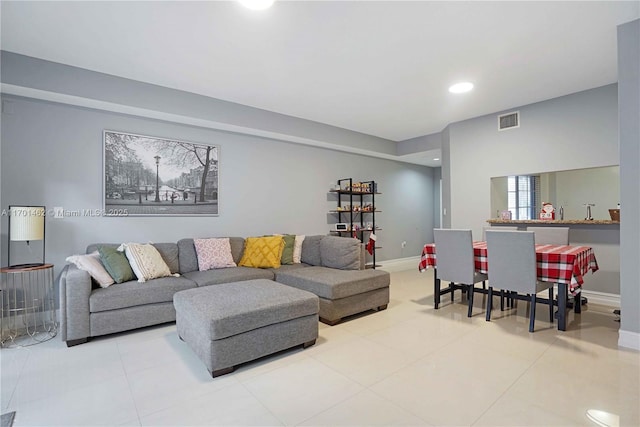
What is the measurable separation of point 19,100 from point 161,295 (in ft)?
7.72

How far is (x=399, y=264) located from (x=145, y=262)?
4.92 m

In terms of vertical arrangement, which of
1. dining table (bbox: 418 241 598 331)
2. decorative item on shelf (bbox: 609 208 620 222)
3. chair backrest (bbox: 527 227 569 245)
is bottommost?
dining table (bbox: 418 241 598 331)

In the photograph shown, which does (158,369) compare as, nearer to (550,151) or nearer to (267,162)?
(267,162)

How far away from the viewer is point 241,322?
7.21 feet

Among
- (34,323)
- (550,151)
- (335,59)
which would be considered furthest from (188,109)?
(550,151)

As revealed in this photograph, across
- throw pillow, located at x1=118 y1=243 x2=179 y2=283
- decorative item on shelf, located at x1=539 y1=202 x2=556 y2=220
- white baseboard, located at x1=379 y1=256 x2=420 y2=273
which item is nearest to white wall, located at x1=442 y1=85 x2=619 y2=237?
decorative item on shelf, located at x1=539 y1=202 x2=556 y2=220

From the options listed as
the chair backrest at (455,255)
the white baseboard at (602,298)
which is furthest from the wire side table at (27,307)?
the white baseboard at (602,298)

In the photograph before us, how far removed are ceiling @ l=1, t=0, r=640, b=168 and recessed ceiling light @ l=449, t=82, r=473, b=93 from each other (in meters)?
0.08

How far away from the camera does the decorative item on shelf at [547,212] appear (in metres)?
4.19

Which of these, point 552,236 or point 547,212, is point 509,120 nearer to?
point 547,212

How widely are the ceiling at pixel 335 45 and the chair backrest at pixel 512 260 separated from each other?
1692 millimetres

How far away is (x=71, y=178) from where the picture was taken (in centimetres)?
327

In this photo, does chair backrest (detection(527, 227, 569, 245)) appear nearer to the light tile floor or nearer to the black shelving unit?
the light tile floor

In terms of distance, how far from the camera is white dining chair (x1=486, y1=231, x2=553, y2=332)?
284cm
